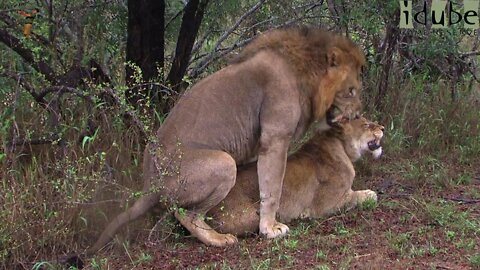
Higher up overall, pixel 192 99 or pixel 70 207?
pixel 192 99

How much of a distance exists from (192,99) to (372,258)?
156 cm

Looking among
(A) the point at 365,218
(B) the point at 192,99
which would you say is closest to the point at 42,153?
(B) the point at 192,99

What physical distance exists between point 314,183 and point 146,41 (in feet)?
6.24

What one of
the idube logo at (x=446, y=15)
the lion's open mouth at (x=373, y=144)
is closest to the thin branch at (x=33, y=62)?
the lion's open mouth at (x=373, y=144)

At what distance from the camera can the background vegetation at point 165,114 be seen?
519 centimetres

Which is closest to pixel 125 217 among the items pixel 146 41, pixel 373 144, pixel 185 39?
pixel 373 144

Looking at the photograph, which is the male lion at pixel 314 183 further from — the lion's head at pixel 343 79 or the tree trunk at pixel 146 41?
the tree trunk at pixel 146 41

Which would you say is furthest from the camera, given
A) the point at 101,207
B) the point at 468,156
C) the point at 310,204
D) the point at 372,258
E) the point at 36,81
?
the point at 468,156

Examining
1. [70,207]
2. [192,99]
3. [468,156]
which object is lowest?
[468,156]

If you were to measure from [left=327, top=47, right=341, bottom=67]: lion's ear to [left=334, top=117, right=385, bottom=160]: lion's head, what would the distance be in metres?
0.48

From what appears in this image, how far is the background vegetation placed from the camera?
17.0ft

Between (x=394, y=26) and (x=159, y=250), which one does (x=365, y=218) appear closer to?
(x=159, y=250)

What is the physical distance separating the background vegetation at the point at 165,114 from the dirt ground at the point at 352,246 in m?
0.01

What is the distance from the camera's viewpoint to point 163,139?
5559mm
